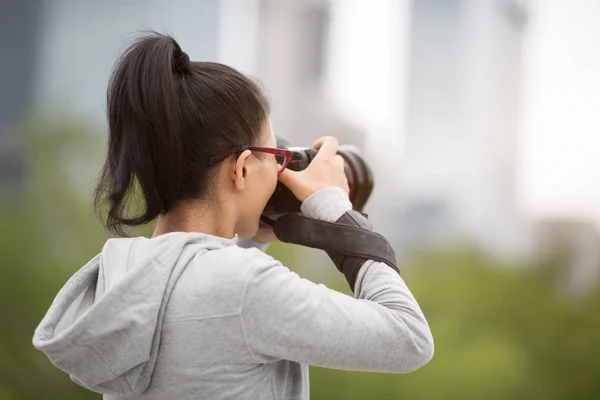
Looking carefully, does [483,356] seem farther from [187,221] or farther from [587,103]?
[187,221]

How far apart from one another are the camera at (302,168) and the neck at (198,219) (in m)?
0.11

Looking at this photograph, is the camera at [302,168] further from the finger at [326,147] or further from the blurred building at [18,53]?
the blurred building at [18,53]

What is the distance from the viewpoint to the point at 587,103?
125 inches

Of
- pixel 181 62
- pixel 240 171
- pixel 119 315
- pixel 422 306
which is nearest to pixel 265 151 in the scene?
pixel 240 171

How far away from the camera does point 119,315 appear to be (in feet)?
2.47

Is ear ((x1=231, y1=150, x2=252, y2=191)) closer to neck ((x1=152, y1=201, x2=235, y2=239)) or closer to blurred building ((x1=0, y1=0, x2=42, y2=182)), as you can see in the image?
neck ((x1=152, y1=201, x2=235, y2=239))

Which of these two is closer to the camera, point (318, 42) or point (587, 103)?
point (587, 103)

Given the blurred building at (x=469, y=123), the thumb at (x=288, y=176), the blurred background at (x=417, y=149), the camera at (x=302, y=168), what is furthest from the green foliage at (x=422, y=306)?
the thumb at (x=288, y=176)

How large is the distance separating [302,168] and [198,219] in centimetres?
18

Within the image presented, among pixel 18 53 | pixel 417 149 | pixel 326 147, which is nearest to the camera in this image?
pixel 326 147

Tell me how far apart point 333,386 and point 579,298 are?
1.16 metres

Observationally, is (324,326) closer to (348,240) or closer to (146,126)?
(348,240)

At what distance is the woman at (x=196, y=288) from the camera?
759 millimetres

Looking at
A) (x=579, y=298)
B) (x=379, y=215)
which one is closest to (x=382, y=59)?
(x=379, y=215)
